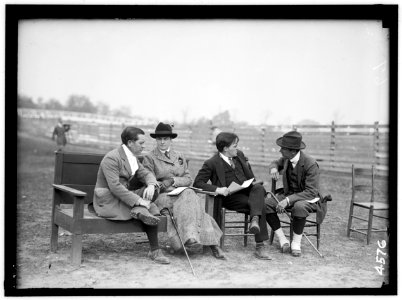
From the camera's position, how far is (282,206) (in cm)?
621

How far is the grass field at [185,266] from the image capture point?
16.4ft

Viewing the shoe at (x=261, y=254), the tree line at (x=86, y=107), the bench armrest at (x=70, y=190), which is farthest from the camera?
the tree line at (x=86, y=107)

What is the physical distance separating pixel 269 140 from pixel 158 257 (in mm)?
14495

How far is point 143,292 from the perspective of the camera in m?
4.66

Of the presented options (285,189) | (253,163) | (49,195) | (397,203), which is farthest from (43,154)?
(397,203)

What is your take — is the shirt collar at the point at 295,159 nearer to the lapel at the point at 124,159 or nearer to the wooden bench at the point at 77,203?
the wooden bench at the point at 77,203

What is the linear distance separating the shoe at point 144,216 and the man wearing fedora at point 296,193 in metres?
1.56

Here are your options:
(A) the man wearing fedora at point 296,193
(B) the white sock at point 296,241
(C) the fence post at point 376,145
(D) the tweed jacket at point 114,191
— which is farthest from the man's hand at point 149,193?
(C) the fence post at point 376,145

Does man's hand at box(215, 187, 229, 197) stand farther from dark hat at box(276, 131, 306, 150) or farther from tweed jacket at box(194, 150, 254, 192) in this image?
dark hat at box(276, 131, 306, 150)

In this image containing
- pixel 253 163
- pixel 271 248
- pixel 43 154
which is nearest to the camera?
pixel 271 248

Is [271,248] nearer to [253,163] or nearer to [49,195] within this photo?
[49,195]

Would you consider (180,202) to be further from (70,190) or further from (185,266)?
(70,190)

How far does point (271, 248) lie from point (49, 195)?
5657 millimetres

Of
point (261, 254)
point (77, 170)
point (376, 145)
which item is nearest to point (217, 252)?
point (261, 254)
